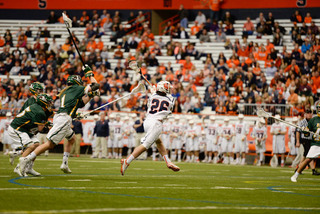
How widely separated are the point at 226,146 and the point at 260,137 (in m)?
1.54

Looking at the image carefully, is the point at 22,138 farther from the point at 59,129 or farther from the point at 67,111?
the point at 67,111

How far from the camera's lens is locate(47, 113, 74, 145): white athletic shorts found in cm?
1114

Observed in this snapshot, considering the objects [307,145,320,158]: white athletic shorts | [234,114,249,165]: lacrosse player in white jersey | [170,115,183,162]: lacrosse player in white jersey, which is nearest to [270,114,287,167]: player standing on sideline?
[234,114,249,165]: lacrosse player in white jersey

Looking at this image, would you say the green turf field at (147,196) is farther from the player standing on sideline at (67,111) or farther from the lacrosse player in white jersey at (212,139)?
the lacrosse player in white jersey at (212,139)

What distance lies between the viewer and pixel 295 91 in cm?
2236

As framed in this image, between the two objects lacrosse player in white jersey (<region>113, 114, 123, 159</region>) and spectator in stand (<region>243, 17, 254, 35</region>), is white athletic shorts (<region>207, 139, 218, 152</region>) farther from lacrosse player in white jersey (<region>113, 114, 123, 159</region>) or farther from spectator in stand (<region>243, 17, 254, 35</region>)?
spectator in stand (<region>243, 17, 254, 35</region>)

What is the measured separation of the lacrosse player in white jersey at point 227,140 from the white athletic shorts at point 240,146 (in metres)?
0.21

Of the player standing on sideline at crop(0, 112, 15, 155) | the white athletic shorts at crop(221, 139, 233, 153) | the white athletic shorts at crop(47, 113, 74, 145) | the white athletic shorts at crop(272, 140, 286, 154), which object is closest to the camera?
the white athletic shorts at crop(47, 113, 74, 145)

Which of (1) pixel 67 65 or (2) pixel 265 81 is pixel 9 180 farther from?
(1) pixel 67 65

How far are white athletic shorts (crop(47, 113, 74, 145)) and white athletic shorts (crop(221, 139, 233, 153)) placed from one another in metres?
11.2

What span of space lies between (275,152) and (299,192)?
432 inches

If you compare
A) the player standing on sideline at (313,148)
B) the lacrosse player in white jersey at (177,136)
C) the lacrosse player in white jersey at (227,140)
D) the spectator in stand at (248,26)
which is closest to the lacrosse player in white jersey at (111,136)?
the lacrosse player in white jersey at (177,136)

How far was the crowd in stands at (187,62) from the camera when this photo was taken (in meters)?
23.1

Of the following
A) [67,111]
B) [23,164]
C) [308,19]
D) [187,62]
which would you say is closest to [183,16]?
[187,62]
